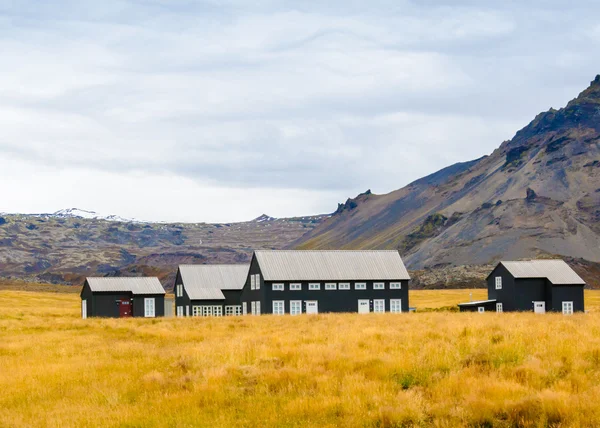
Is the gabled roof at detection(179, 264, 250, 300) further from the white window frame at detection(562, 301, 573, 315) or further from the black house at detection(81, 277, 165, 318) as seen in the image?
the white window frame at detection(562, 301, 573, 315)

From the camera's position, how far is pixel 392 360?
17453mm

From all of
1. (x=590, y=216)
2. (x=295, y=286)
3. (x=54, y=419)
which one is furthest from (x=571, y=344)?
(x=590, y=216)

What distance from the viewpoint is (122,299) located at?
73188 mm

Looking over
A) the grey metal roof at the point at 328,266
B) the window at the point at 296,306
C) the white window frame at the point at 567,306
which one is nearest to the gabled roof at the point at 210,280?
the grey metal roof at the point at 328,266

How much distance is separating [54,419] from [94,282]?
6166 cm

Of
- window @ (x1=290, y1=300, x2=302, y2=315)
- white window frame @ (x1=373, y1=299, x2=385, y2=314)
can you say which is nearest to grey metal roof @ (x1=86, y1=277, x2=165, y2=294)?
window @ (x1=290, y1=300, x2=302, y2=315)

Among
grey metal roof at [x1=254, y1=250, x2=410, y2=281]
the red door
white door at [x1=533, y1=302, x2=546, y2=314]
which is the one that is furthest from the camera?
the red door

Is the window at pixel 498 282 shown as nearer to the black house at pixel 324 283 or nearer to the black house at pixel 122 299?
the black house at pixel 324 283

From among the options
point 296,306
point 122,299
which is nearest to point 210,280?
point 122,299

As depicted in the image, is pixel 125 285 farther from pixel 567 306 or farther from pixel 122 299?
pixel 567 306

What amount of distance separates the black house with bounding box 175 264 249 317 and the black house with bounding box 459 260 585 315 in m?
23.8

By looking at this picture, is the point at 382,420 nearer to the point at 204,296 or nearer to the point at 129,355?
the point at 129,355

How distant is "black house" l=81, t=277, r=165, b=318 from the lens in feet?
238

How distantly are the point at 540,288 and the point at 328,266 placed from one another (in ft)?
60.9
